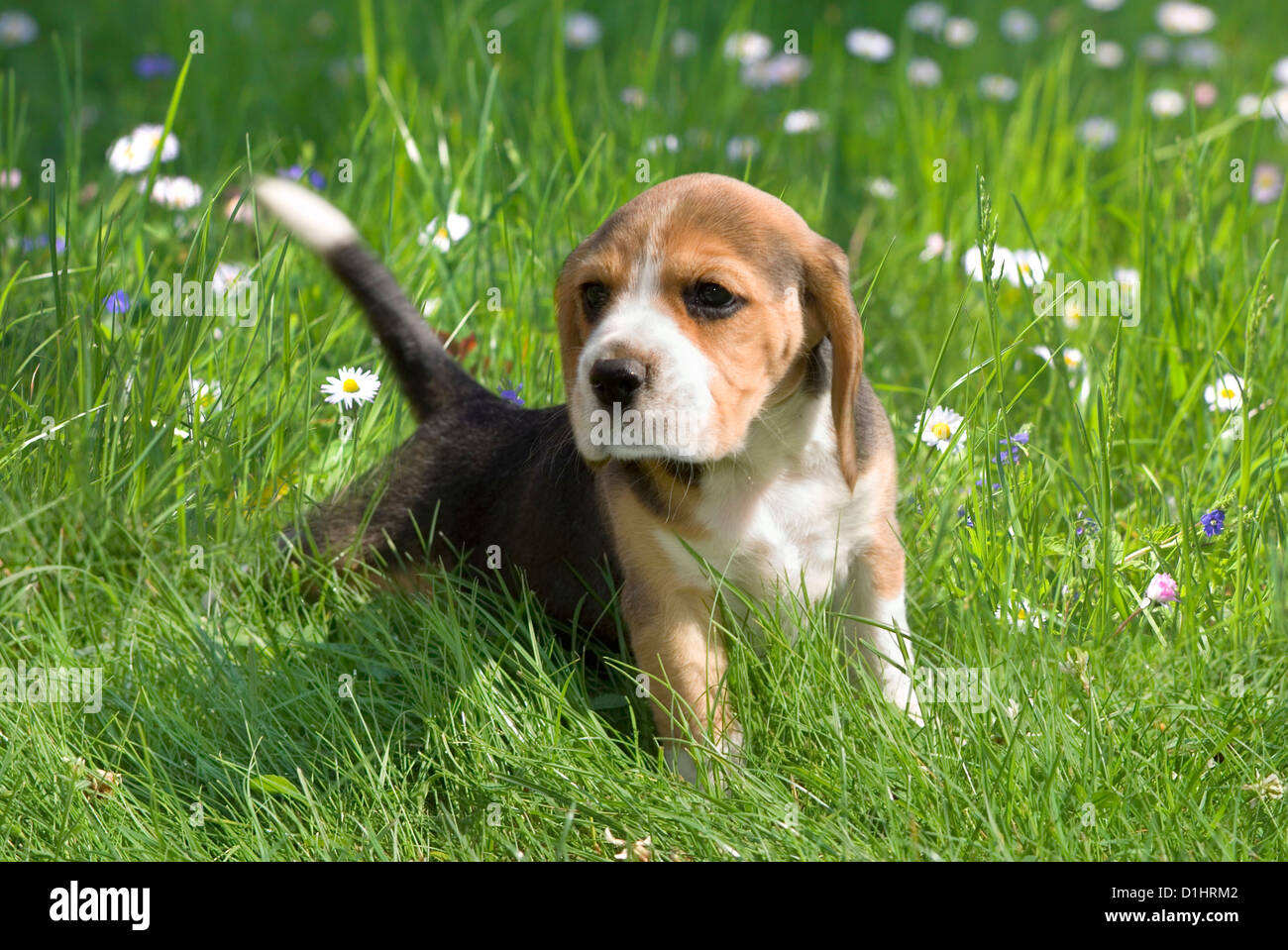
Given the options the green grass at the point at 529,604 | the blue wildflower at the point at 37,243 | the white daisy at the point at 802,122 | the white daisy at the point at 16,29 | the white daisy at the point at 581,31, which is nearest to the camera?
the green grass at the point at 529,604

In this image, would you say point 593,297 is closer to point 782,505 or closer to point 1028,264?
point 782,505

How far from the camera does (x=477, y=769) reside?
294cm

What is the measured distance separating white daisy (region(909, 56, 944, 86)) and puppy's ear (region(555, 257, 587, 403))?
13.3 ft

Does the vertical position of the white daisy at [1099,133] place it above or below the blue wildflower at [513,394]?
above

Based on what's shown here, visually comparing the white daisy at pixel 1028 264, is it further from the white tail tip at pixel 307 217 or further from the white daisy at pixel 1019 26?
→ the white daisy at pixel 1019 26

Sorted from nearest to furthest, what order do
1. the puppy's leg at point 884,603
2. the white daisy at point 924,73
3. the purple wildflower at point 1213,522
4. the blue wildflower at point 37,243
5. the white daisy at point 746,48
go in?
the puppy's leg at point 884,603 < the purple wildflower at point 1213,522 < the blue wildflower at point 37,243 < the white daisy at point 746,48 < the white daisy at point 924,73

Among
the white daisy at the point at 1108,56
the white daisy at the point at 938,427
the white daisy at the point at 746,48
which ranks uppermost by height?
the white daisy at the point at 1108,56

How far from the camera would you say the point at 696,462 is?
294 cm

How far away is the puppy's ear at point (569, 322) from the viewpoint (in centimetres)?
304

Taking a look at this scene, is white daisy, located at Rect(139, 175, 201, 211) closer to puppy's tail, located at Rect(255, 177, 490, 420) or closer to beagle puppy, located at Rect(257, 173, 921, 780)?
puppy's tail, located at Rect(255, 177, 490, 420)

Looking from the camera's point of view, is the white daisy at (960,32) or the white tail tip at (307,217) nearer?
the white tail tip at (307,217)

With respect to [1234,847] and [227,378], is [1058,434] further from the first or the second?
[227,378]

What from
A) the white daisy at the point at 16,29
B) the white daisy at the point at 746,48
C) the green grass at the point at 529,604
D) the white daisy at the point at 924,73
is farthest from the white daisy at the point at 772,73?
the white daisy at the point at 16,29

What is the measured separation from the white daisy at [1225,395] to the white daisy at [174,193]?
3442 mm
